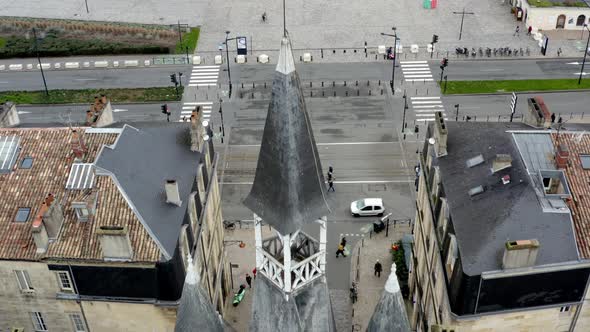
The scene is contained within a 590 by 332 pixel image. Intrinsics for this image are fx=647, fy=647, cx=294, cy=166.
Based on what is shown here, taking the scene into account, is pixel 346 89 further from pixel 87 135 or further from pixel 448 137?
pixel 87 135

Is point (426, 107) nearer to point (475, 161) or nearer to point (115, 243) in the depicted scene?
point (475, 161)

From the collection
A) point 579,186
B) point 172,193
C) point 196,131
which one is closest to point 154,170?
point 172,193

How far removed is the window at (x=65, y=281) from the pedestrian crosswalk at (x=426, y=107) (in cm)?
Answer: 5823

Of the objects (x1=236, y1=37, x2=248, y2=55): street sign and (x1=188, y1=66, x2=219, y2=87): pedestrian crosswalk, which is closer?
(x1=188, y1=66, x2=219, y2=87): pedestrian crosswalk

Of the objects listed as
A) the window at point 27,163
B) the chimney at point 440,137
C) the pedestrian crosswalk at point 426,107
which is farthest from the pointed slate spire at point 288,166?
the pedestrian crosswalk at point 426,107

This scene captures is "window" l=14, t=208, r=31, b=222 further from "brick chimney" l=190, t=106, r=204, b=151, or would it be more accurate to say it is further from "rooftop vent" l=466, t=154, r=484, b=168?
"rooftop vent" l=466, t=154, r=484, b=168

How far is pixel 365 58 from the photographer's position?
10762cm

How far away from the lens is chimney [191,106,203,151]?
52625 mm

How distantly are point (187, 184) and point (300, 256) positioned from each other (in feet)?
57.2

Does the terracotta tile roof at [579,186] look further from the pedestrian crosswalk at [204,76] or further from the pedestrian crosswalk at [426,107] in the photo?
the pedestrian crosswalk at [204,76]

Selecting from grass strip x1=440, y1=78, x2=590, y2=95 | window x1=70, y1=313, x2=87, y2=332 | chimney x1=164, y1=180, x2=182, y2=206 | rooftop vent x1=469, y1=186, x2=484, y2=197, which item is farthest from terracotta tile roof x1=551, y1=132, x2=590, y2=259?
grass strip x1=440, y1=78, x2=590, y2=95

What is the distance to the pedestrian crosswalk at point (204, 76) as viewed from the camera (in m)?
102

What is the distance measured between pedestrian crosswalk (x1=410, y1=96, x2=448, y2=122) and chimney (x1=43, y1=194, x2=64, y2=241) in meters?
57.6

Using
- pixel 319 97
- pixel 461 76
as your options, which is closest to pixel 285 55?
pixel 319 97
